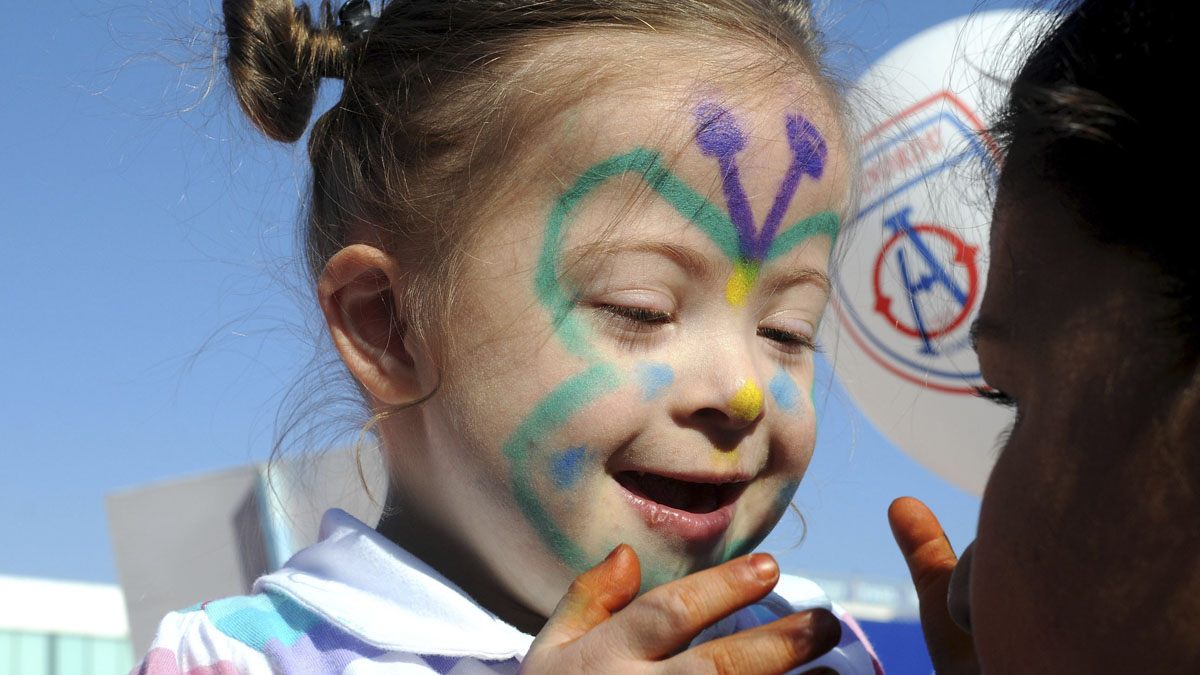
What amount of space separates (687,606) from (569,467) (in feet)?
1.38

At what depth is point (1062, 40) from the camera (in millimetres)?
1148

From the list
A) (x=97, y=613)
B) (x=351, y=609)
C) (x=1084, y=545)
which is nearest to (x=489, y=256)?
(x=351, y=609)

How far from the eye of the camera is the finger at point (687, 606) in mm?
1203

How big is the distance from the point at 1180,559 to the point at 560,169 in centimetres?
99

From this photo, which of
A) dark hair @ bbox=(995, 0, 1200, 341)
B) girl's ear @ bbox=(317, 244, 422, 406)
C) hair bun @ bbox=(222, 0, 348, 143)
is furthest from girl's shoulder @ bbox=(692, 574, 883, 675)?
hair bun @ bbox=(222, 0, 348, 143)

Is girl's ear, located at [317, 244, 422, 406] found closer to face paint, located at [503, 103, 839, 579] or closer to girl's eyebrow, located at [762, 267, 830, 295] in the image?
face paint, located at [503, 103, 839, 579]

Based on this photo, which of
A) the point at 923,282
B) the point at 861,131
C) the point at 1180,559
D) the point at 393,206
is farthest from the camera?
the point at 923,282

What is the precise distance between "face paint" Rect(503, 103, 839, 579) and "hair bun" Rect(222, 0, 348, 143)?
2.23 feet

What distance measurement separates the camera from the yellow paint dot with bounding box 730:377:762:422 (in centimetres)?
157

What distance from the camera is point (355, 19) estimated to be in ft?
6.72

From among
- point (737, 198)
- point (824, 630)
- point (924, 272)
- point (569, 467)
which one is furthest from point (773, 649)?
point (924, 272)

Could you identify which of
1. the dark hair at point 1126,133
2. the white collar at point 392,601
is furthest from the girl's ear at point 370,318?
the dark hair at point 1126,133

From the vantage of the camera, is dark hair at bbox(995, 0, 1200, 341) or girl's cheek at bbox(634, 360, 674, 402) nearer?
dark hair at bbox(995, 0, 1200, 341)

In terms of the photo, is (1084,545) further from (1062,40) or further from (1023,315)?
(1062,40)
